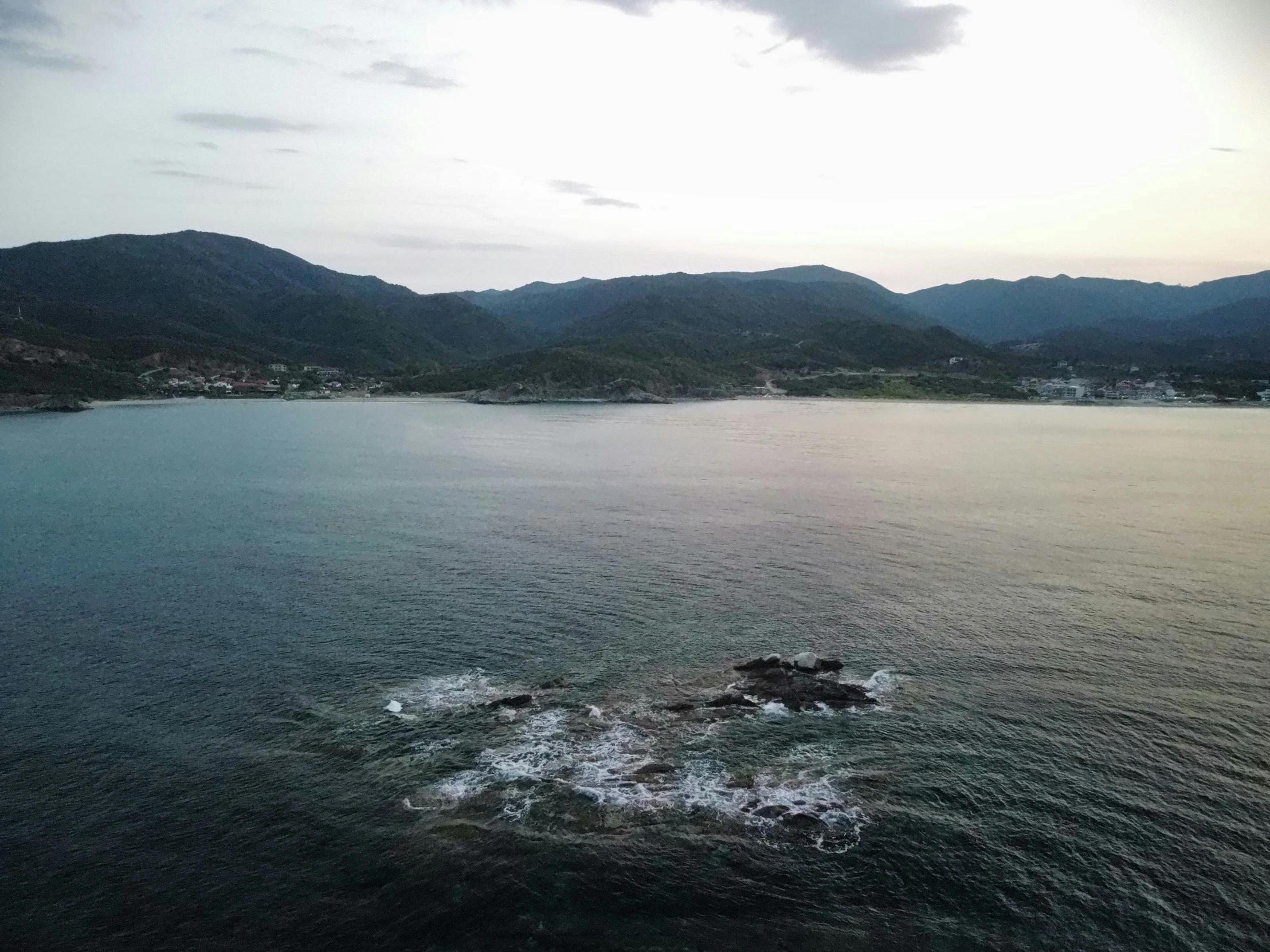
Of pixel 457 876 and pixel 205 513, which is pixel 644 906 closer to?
pixel 457 876

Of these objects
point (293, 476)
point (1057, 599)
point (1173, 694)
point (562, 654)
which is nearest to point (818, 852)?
point (562, 654)

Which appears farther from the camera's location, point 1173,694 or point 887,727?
point 1173,694

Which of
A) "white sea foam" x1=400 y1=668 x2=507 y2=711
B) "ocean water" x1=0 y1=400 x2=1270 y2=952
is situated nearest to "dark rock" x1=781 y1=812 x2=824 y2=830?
"ocean water" x1=0 y1=400 x2=1270 y2=952

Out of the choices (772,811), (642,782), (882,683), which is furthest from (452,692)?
(882,683)

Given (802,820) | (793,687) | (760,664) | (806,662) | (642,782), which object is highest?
(806,662)

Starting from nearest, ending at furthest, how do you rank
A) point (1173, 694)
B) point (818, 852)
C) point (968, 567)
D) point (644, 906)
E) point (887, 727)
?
point (644, 906) → point (818, 852) → point (887, 727) → point (1173, 694) → point (968, 567)

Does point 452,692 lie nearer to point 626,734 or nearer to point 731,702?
point 626,734
